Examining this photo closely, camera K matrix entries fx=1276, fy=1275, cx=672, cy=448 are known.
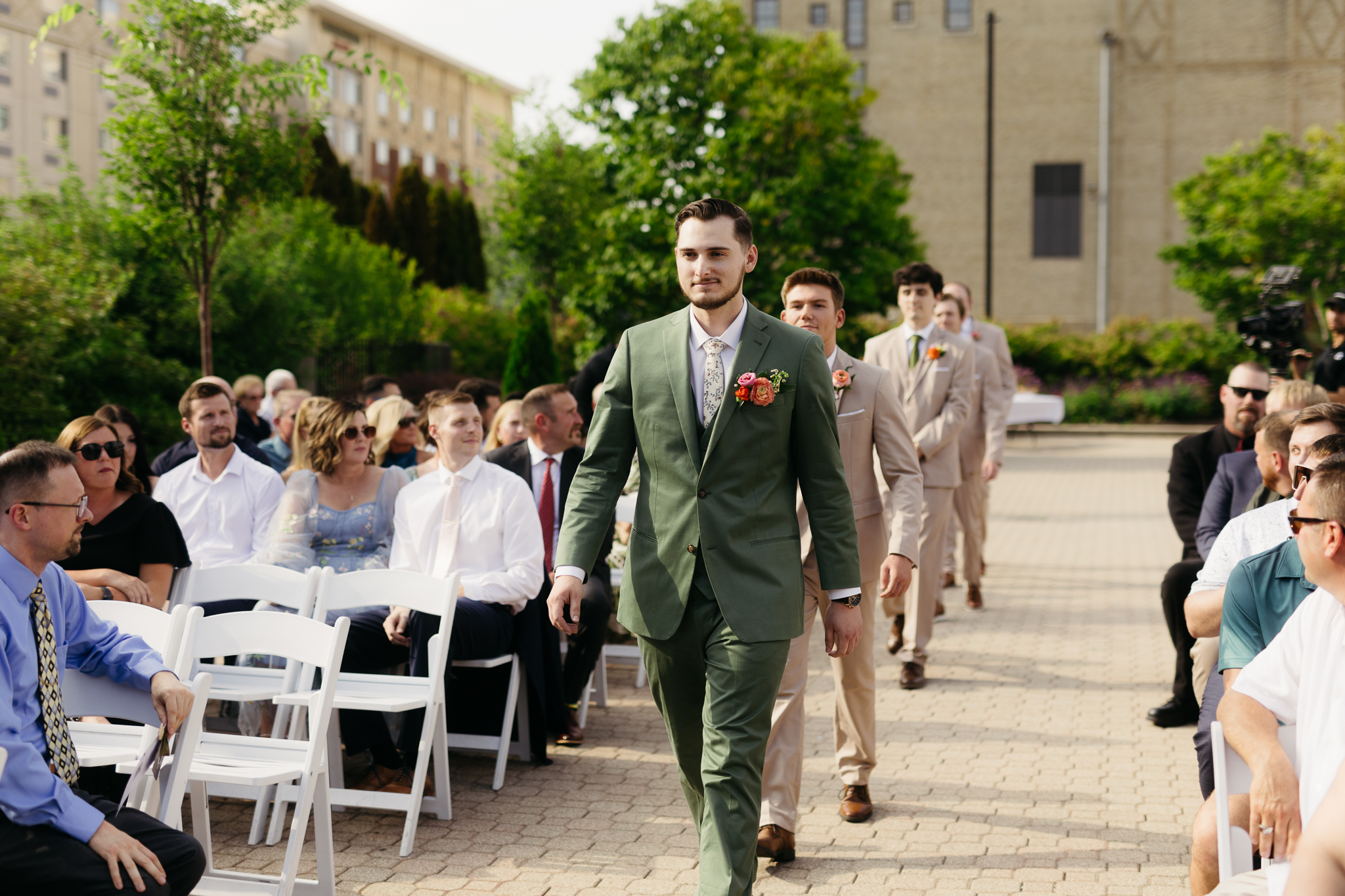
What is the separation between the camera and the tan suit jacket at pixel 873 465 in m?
5.18

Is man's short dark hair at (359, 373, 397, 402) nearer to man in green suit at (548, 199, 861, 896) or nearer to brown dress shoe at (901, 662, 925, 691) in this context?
brown dress shoe at (901, 662, 925, 691)

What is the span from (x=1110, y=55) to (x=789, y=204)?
25534mm

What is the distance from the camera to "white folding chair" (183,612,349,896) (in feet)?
14.1

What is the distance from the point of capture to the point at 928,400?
7.89 metres

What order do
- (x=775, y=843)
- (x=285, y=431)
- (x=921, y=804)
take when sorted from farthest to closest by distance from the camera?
(x=285, y=431) < (x=921, y=804) < (x=775, y=843)

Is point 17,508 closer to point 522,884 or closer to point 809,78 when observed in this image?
point 522,884

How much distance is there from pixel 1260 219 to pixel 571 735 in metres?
33.8

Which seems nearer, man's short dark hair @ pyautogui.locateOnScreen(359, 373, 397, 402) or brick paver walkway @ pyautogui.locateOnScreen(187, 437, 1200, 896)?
brick paver walkway @ pyautogui.locateOnScreen(187, 437, 1200, 896)

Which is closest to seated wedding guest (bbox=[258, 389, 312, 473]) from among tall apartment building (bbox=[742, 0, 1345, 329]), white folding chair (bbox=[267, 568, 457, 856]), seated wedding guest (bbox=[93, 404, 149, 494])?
seated wedding guest (bbox=[93, 404, 149, 494])

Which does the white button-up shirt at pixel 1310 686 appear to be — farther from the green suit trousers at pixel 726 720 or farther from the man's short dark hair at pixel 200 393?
the man's short dark hair at pixel 200 393

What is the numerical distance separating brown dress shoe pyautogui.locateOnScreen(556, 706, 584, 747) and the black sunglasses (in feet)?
8.02

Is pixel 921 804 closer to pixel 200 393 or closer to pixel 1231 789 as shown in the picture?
pixel 1231 789

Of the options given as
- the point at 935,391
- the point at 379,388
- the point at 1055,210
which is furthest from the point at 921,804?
the point at 1055,210

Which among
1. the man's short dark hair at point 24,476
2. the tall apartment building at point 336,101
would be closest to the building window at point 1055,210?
the tall apartment building at point 336,101
